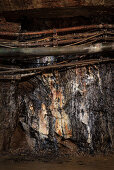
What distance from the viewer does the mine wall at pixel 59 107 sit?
310 cm

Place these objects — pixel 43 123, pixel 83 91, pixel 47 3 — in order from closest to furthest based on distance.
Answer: pixel 47 3 < pixel 83 91 < pixel 43 123

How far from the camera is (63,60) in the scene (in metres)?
3.32

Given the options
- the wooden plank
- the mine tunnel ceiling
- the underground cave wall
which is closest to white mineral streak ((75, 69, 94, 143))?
the underground cave wall

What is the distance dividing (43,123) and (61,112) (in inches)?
20.2

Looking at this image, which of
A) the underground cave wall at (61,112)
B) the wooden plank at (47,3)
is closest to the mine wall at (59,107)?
the underground cave wall at (61,112)

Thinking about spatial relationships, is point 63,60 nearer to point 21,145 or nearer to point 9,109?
point 9,109

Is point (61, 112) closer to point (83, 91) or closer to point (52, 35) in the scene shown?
point (83, 91)

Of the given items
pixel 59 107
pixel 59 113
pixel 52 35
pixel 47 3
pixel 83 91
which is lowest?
pixel 59 113

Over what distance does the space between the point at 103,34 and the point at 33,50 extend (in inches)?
63.0

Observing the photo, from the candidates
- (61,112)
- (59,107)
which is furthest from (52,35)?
(61,112)

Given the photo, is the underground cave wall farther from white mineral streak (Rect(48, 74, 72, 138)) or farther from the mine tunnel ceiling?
the mine tunnel ceiling

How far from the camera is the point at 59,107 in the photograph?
3.28m

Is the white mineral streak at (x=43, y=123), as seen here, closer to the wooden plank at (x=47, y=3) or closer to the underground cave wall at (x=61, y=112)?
the underground cave wall at (x=61, y=112)

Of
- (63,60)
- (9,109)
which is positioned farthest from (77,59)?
(9,109)
